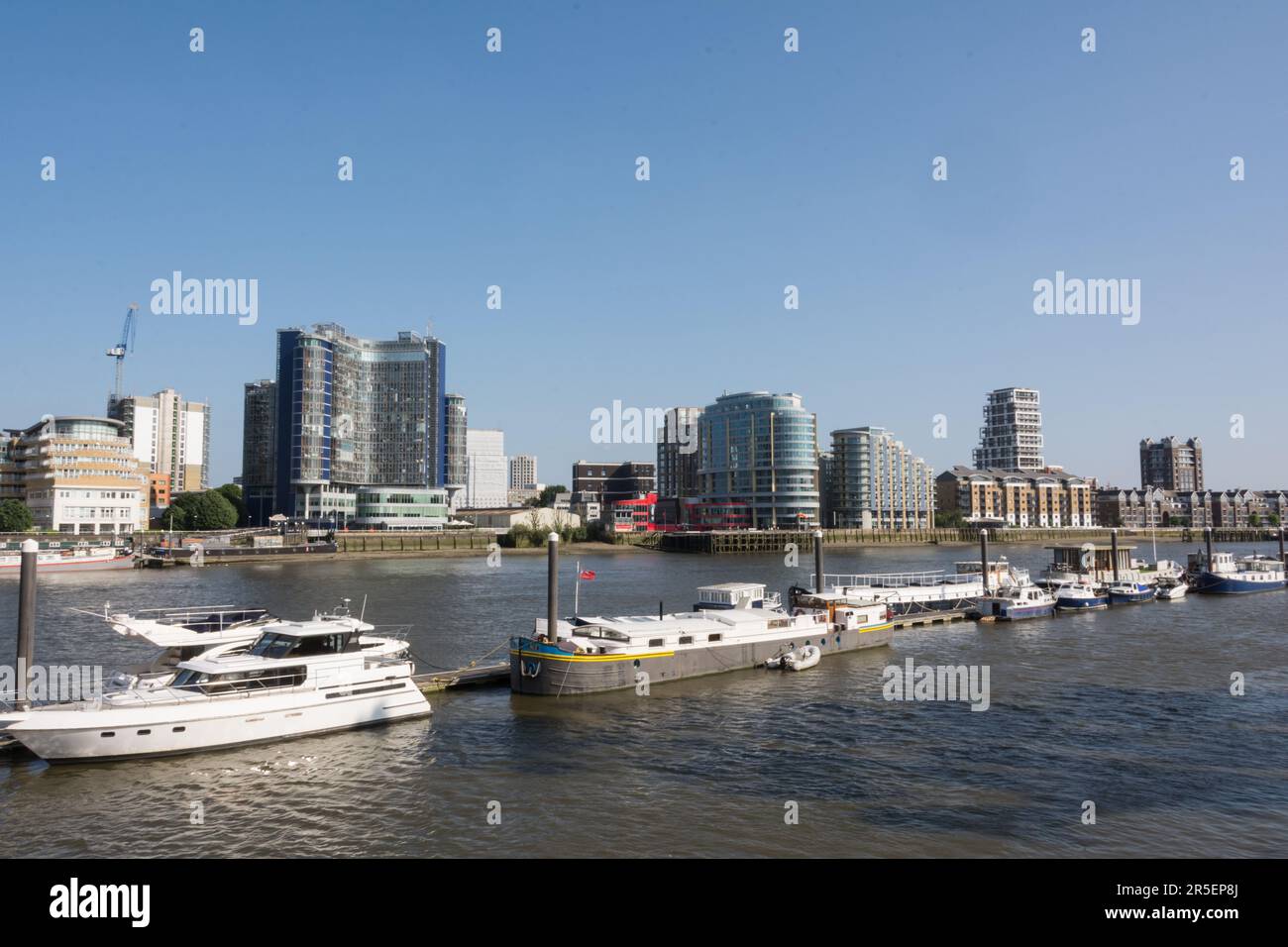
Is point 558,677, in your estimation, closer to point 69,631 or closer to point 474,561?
point 69,631

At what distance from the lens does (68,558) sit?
101500 mm

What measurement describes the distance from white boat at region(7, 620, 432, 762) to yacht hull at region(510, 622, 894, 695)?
551cm

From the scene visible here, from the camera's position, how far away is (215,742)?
90.9ft

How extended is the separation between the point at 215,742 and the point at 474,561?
371 ft

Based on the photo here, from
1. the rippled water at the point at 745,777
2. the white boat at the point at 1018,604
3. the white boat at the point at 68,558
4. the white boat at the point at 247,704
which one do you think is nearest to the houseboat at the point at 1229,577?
the white boat at the point at 1018,604

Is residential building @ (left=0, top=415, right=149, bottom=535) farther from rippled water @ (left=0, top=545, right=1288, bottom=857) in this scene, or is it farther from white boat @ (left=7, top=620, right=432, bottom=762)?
white boat @ (left=7, top=620, right=432, bottom=762)

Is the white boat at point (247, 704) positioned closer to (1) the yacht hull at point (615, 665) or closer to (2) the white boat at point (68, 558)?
(1) the yacht hull at point (615, 665)

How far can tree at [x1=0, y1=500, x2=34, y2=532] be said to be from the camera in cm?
13150

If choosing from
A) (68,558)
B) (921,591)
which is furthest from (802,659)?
(68,558)

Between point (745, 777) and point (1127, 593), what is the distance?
216ft

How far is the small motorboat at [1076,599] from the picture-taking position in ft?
232

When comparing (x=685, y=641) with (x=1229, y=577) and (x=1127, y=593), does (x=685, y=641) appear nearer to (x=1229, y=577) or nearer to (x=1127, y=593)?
(x=1127, y=593)
